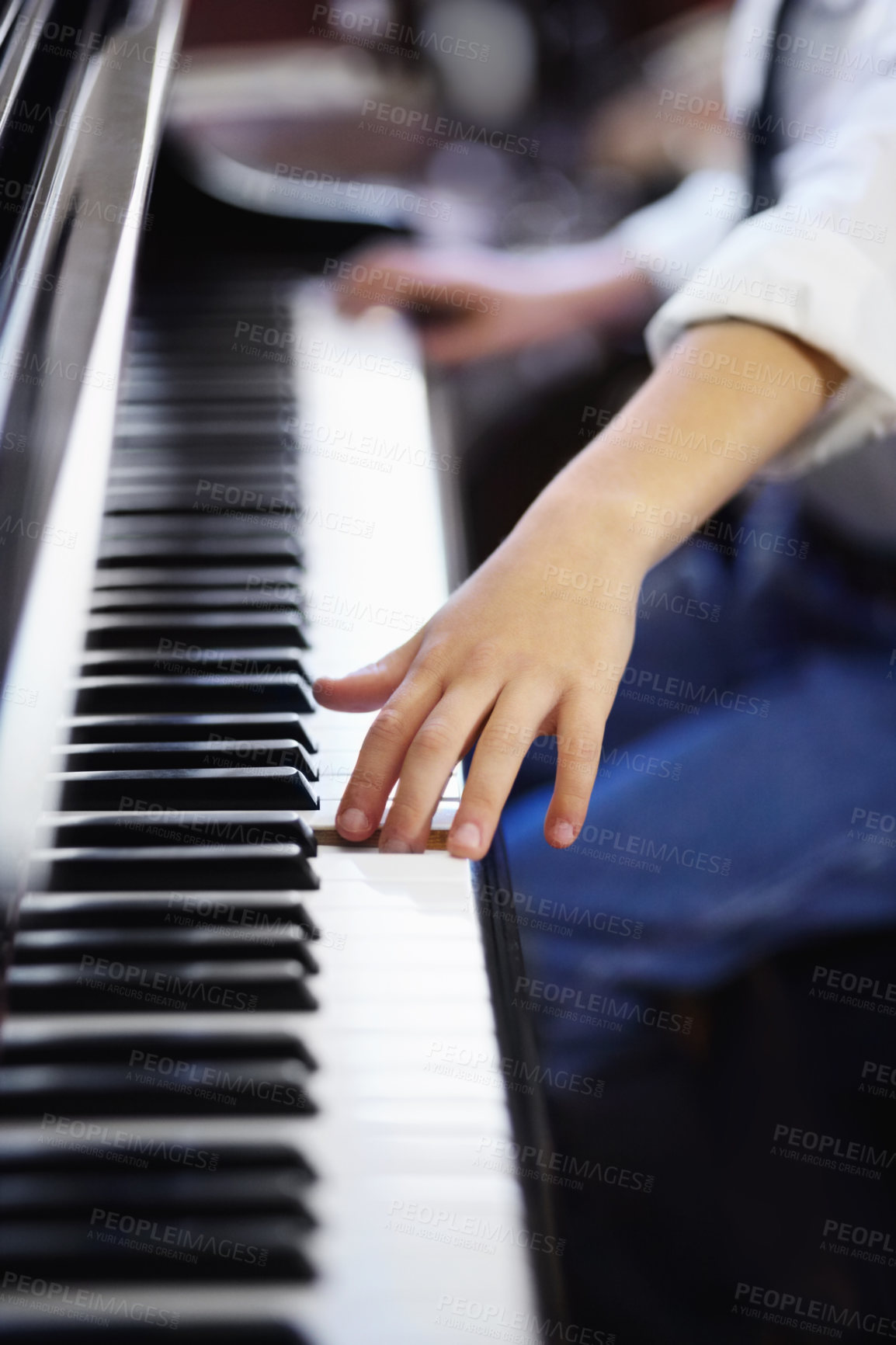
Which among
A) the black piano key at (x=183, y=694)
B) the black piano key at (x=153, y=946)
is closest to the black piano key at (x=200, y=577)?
the black piano key at (x=183, y=694)

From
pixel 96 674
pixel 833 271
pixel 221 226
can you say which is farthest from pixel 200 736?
pixel 221 226

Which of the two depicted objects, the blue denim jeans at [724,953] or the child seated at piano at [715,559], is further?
the blue denim jeans at [724,953]

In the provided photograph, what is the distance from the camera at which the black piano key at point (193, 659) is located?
649 millimetres

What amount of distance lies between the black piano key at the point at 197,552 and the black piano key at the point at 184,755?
213 millimetres

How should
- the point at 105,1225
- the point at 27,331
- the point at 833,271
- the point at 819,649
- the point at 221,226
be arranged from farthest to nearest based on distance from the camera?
the point at 221,226 → the point at 819,649 → the point at 833,271 → the point at 27,331 → the point at 105,1225

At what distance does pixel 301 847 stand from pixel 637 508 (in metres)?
0.37

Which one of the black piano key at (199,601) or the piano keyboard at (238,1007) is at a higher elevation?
the black piano key at (199,601)

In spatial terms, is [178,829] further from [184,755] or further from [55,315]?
[55,315]

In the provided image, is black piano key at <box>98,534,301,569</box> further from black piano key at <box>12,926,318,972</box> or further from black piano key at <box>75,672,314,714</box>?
black piano key at <box>12,926,318,972</box>

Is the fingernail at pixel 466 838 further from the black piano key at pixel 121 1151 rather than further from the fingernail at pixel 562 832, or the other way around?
the black piano key at pixel 121 1151

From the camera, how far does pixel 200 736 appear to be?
1.98 ft

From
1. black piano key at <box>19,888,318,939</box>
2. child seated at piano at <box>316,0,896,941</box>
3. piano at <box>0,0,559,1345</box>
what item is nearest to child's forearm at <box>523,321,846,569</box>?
child seated at piano at <box>316,0,896,941</box>

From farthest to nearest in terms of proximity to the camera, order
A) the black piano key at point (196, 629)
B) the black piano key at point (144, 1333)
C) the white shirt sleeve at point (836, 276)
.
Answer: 1. the white shirt sleeve at point (836, 276)
2. the black piano key at point (196, 629)
3. the black piano key at point (144, 1333)

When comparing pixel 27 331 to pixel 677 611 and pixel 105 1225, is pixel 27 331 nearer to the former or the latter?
pixel 105 1225
